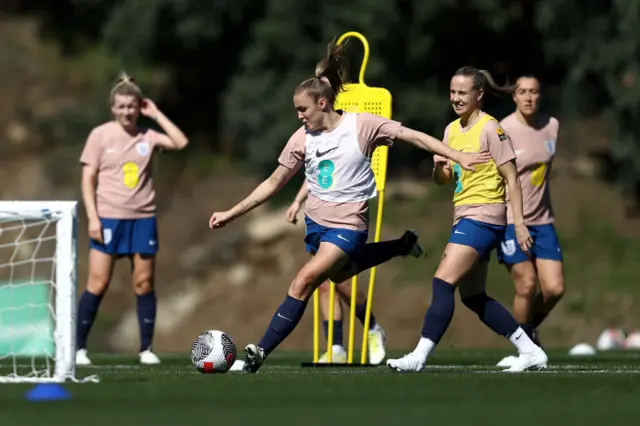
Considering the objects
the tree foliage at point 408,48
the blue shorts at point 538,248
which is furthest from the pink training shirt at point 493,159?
the tree foliage at point 408,48

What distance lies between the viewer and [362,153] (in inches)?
336

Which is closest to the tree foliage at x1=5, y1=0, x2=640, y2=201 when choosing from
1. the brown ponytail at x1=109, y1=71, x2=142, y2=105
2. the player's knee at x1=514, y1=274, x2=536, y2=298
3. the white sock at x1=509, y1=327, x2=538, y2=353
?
the brown ponytail at x1=109, y1=71, x2=142, y2=105

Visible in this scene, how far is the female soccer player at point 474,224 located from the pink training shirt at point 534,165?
5.64 ft

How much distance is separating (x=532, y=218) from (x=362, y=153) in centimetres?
226

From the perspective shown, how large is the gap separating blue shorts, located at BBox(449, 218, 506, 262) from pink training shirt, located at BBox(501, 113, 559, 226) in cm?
195

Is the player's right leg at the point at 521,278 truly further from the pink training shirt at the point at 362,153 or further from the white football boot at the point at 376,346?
the pink training shirt at the point at 362,153

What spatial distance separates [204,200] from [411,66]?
4455 mm

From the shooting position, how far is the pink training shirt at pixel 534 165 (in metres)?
10.4

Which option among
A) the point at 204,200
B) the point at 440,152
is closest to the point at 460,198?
the point at 440,152

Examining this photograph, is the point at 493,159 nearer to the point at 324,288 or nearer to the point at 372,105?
the point at 372,105

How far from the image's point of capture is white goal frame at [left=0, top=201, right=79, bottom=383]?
24.3 ft

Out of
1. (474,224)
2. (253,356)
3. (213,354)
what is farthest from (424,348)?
(213,354)

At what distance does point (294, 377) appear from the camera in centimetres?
799

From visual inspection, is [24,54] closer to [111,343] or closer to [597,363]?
[111,343]
